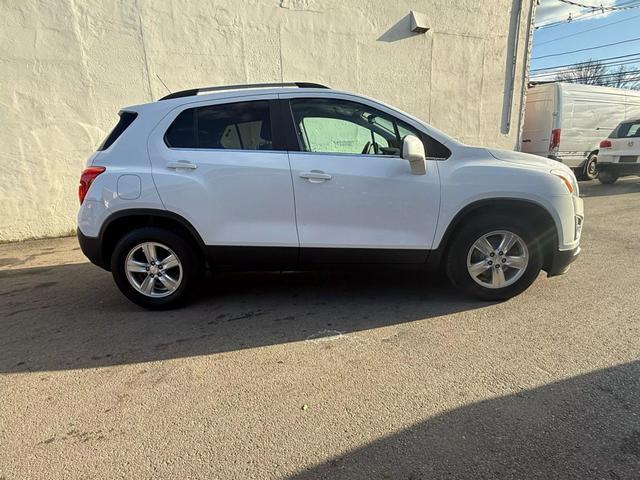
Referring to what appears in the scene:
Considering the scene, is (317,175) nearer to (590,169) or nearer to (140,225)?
(140,225)

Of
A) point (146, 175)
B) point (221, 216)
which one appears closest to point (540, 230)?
point (221, 216)

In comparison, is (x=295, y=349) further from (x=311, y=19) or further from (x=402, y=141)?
(x=311, y=19)

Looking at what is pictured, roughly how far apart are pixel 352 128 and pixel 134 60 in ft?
17.0

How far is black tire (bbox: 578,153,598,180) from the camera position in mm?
12602

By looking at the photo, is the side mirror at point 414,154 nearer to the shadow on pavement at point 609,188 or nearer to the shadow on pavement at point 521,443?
the shadow on pavement at point 521,443

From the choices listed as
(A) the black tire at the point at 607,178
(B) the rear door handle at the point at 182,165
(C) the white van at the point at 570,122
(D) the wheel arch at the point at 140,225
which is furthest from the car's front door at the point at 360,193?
(A) the black tire at the point at 607,178

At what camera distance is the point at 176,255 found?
384 centimetres

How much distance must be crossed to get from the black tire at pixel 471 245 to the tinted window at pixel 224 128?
192 centimetres

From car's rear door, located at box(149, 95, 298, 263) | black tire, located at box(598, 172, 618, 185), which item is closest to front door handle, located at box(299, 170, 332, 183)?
car's rear door, located at box(149, 95, 298, 263)

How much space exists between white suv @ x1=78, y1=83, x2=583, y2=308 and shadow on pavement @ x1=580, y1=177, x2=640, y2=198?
8142 mm

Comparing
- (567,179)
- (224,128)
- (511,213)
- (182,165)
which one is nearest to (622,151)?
(567,179)

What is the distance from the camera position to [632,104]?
14039 mm

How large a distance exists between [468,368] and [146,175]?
305 cm

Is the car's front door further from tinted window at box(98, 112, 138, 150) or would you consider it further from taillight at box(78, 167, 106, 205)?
taillight at box(78, 167, 106, 205)
